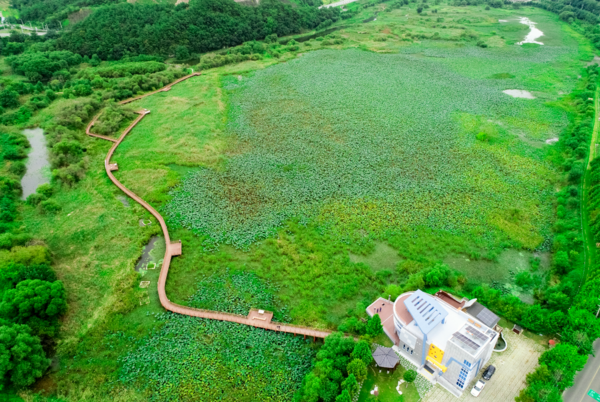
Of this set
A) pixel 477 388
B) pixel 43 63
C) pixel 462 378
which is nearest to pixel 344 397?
pixel 462 378

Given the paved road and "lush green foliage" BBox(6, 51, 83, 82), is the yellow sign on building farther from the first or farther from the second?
"lush green foliage" BBox(6, 51, 83, 82)

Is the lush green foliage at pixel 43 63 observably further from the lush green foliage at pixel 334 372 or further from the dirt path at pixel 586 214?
the dirt path at pixel 586 214

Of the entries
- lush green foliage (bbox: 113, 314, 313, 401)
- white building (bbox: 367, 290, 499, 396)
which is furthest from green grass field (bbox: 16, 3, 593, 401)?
white building (bbox: 367, 290, 499, 396)

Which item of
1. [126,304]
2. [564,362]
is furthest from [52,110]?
[564,362]

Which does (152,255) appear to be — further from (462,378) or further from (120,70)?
(120,70)

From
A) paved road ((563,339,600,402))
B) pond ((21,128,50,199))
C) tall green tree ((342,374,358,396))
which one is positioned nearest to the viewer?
tall green tree ((342,374,358,396))
